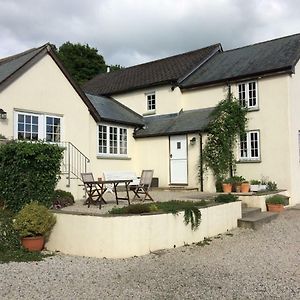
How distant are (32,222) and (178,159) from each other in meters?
11.4

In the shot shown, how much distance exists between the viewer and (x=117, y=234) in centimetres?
852

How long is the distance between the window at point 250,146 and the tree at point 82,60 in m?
32.6

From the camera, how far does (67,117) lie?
53.1 feet

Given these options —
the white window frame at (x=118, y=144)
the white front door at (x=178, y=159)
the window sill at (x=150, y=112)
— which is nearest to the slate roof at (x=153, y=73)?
the window sill at (x=150, y=112)

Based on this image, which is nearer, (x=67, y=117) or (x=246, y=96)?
(x=67, y=117)

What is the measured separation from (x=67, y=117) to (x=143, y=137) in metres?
5.53

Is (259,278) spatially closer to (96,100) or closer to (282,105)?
(282,105)

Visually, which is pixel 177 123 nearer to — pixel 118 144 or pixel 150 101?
pixel 150 101

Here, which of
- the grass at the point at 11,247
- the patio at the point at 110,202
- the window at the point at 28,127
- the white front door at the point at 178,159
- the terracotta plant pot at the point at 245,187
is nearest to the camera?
the grass at the point at 11,247

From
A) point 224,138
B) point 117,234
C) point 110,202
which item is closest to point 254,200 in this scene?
point 224,138

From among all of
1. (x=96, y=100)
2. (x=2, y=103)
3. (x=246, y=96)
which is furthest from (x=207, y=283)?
(x=96, y=100)

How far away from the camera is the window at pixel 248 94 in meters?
18.3

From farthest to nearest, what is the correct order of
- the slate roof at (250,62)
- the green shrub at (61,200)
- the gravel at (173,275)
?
the slate roof at (250,62) → the green shrub at (61,200) → the gravel at (173,275)

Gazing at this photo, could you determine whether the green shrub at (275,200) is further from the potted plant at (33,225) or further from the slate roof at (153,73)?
the slate roof at (153,73)
